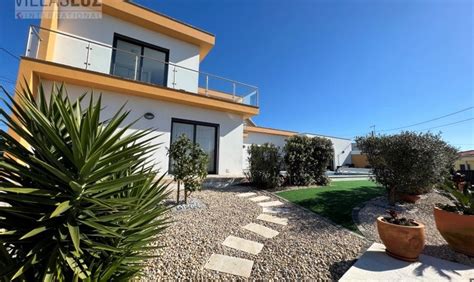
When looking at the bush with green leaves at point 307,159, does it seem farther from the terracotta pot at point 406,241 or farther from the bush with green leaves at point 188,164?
the terracotta pot at point 406,241

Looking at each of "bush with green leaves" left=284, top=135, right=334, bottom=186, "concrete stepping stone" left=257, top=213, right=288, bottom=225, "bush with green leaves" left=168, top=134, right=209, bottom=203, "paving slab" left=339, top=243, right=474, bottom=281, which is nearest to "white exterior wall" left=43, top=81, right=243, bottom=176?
"bush with green leaves" left=168, top=134, right=209, bottom=203

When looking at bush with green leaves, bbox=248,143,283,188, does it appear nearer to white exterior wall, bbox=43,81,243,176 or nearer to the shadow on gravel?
white exterior wall, bbox=43,81,243,176

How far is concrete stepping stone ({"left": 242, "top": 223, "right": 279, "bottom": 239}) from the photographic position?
4754 mm

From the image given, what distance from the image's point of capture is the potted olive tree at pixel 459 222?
3906mm

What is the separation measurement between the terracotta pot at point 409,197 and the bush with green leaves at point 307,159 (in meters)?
3.34

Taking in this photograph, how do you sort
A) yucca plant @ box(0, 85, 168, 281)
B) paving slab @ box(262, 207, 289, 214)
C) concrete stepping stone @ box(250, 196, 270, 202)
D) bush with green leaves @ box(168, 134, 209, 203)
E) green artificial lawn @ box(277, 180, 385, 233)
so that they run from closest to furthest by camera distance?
1. yucca plant @ box(0, 85, 168, 281)
2. green artificial lawn @ box(277, 180, 385, 233)
3. paving slab @ box(262, 207, 289, 214)
4. bush with green leaves @ box(168, 134, 209, 203)
5. concrete stepping stone @ box(250, 196, 270, 202)

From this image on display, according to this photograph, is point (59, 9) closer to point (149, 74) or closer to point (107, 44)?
point (107, 44)

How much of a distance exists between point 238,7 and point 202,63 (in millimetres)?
5928

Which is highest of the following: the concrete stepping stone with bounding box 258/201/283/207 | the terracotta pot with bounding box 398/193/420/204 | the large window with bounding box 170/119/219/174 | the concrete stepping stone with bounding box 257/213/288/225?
the large window with bounding box 170/119/219/174

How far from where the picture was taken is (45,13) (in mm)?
8672

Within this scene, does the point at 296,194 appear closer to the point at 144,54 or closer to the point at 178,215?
the point at 178,215

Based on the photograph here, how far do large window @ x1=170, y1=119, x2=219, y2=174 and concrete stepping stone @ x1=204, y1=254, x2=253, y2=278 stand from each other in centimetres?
668

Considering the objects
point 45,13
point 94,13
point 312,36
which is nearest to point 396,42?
point 312,36

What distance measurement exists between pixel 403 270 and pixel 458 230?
69.7 inches
